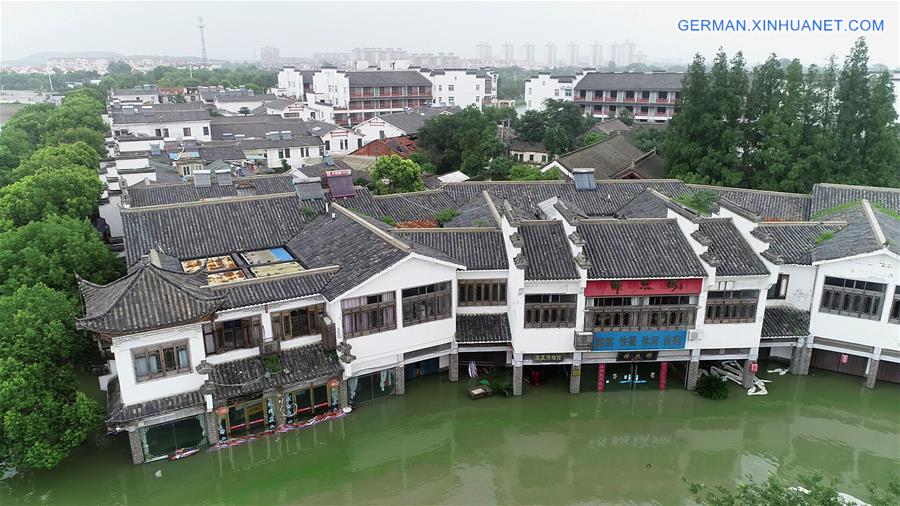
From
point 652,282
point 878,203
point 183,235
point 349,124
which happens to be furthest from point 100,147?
point 878,203

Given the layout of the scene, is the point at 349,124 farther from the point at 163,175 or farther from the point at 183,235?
the point at 183,235

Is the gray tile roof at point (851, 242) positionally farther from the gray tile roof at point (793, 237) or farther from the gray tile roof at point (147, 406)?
the gray tile roof at point (147, 406)

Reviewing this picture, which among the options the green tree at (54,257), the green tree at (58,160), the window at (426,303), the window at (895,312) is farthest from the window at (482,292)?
the green tree at (58,160)

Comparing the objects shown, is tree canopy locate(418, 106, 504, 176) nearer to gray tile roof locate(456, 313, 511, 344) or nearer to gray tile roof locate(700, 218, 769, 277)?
gray tile roof locate(700, 218, 769, 277)

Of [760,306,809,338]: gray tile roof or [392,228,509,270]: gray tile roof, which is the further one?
[760,306,809,338]: gray tile roof

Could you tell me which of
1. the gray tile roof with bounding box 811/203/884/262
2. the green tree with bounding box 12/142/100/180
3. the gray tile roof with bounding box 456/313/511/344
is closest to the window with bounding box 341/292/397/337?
the gray tile roof with bounding box 456/313/511/344

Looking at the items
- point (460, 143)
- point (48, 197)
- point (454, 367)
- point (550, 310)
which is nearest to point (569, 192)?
point (550, 310)
